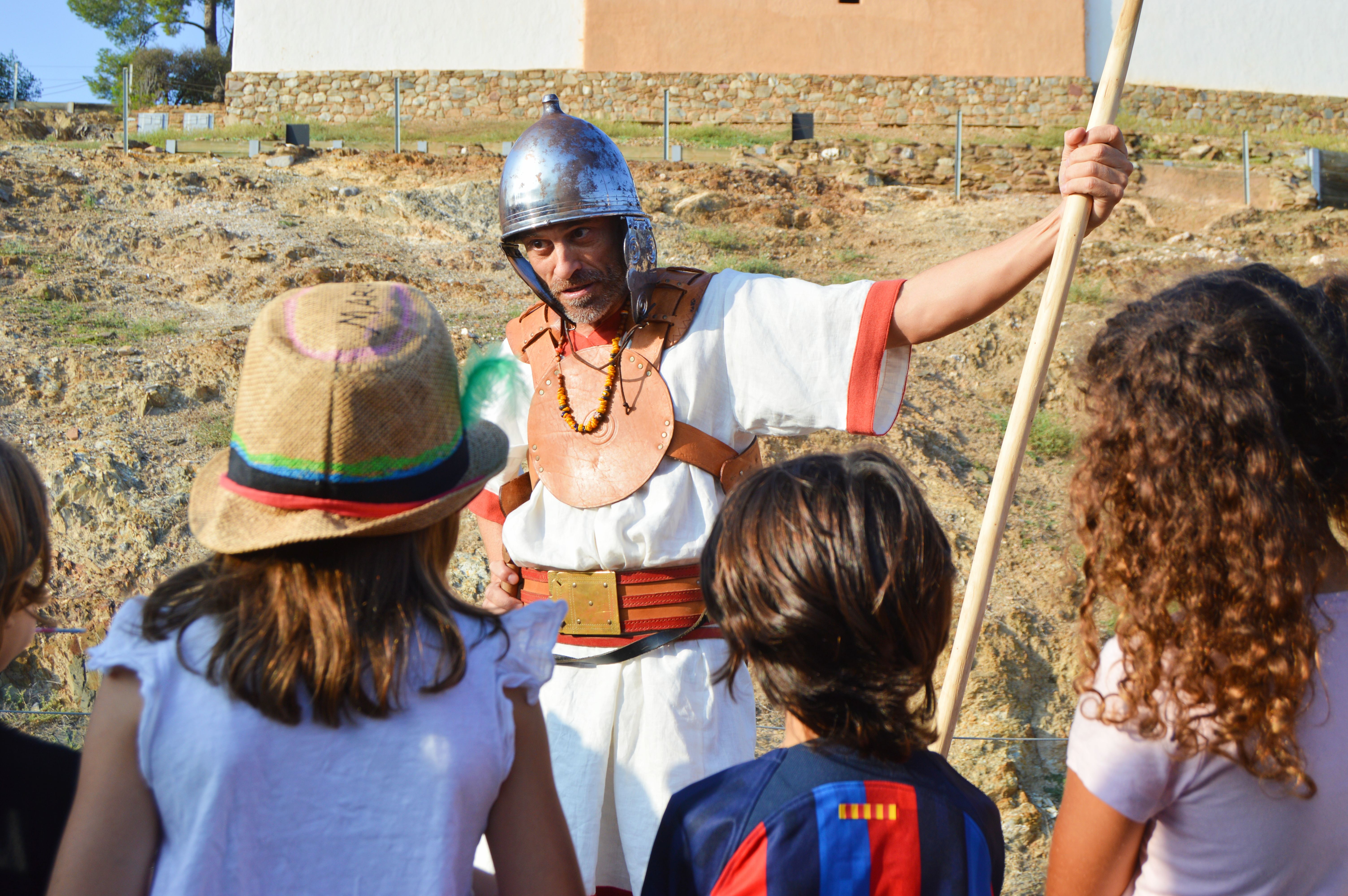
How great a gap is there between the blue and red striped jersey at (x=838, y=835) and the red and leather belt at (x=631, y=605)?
889 millimetres

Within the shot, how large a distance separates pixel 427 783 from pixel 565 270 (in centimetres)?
150

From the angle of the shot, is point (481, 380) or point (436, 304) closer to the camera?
point (481, 380)

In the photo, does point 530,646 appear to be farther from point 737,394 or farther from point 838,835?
point 737,394

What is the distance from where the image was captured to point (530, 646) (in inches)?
56.4

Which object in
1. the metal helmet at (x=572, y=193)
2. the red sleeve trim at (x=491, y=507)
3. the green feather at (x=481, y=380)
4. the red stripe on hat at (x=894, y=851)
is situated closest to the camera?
the red stripe on hat at (x=894, y=851)

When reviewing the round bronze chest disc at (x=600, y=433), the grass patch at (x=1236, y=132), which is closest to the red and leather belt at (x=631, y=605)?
the round bronze chest disc at (x=600, y=433)

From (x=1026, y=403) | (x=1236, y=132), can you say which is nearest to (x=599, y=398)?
(x=1026, y=403)

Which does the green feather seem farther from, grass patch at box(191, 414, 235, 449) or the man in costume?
grass patch at box(191, 414, 235, 449)

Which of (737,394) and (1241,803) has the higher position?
(737,394)

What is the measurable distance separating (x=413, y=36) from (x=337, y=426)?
19503 millimetres

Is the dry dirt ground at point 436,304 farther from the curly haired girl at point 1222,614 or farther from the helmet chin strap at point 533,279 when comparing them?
the helmet chin strap at point 533,279

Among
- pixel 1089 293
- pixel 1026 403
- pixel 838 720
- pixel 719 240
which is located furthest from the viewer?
pixel 719 240

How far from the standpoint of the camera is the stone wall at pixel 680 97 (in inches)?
739

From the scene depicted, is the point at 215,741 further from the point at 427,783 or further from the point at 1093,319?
the point at 1093,319
